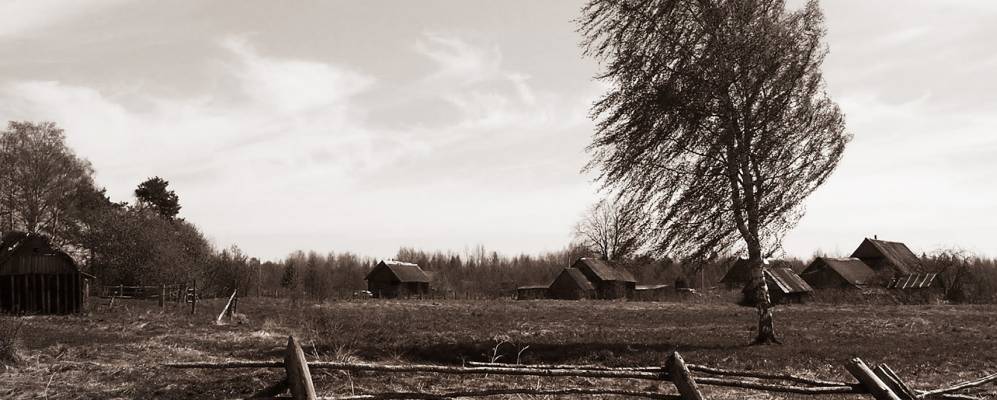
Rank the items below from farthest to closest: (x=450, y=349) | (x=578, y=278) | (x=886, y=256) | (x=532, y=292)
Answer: (x=532, y=292) < (x=578, y=278) < (x=886, y=256) < (x=450, y=349)

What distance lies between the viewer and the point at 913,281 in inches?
2096

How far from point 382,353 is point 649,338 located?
7834 mm


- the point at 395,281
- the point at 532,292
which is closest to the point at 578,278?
the point at 532,292

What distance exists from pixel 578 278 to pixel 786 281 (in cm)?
2020

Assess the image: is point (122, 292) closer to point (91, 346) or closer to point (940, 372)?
point (91, 346)

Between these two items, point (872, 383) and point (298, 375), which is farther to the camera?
point (872, 383)

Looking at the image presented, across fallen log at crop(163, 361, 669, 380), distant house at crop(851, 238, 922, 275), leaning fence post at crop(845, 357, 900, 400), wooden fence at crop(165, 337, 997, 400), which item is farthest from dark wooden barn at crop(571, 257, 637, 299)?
leaning fence post at crop(845, 357, 900, 400)

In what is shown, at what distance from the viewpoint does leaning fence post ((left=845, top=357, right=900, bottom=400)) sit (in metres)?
7.34

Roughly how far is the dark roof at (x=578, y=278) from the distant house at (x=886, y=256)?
23.0m

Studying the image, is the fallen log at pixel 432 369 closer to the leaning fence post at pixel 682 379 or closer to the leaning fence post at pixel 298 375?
the leaning fence post at pixel 682 379

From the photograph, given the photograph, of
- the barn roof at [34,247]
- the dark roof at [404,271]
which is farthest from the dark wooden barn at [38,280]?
the dark roof at [404,271]

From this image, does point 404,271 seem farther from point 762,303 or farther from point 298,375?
point 298,375

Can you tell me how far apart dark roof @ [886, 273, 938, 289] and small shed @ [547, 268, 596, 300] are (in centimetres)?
2360

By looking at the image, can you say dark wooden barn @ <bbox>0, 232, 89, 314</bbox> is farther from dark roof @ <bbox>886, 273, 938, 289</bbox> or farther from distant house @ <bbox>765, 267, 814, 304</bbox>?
dark roof @ <bbox>886, 273, 938, 289</bbox>
